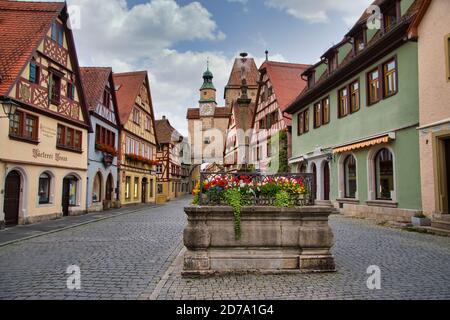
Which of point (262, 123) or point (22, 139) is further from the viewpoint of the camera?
point (262, 123)

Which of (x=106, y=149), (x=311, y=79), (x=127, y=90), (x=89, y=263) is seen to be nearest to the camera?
(x=89, y=263)

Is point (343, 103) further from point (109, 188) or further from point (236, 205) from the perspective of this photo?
point (109, 188)

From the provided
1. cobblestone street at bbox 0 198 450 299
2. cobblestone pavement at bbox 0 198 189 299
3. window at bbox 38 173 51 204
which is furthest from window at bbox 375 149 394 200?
window at bbox 38 173 51 204

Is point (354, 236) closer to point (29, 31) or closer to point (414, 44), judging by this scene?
point (414, 44)

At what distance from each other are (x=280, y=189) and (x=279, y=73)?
25.3m

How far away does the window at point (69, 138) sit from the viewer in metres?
18.5

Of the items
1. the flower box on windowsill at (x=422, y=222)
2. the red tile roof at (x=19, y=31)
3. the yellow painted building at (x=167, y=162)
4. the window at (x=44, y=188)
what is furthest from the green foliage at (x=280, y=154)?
the red tile roof at (x=19, y=31)

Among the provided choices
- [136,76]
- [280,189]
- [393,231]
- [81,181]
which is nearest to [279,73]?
[136,76]

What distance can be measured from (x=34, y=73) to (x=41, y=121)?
6.95 ft

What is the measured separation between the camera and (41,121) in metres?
16.6

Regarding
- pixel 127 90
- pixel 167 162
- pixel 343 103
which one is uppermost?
pixel 127 90

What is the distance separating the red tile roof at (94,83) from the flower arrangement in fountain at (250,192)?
17618 mm

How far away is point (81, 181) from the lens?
68.3 feet

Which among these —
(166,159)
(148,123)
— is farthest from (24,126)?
(166,159)
